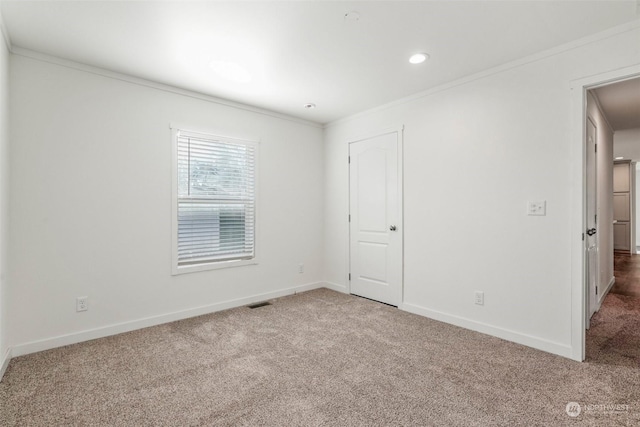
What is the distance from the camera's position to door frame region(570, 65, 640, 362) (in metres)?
2.47

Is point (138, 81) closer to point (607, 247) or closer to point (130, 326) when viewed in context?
point (130, 326)

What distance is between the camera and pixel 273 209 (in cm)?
431

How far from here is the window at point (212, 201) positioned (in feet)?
11.6

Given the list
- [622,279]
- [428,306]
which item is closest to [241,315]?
[428,306]

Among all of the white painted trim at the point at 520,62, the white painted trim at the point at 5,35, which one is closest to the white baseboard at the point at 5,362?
the white painted trim at the point at 5,35

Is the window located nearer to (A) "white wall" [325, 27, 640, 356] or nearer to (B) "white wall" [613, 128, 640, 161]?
(A) "white wall" [325, 27, 640, 356]

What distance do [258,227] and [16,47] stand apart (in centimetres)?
274

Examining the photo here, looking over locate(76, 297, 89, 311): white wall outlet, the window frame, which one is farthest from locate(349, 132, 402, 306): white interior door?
locate(76, 297, 89, 311): white wall outlet

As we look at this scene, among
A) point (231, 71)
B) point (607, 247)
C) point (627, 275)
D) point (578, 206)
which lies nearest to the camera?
point (578, 206)

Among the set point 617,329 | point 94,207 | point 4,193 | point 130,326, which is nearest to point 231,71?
point 94,207

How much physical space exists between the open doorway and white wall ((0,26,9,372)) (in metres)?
4.42

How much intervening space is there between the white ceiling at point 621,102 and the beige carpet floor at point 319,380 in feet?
7.78

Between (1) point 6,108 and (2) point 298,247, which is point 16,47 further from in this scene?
(2) point 298,247
